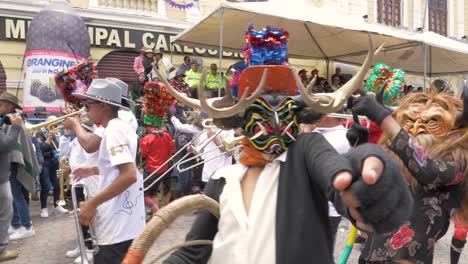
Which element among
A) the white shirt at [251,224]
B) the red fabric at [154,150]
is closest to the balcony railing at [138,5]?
the red fabric at [154,150]

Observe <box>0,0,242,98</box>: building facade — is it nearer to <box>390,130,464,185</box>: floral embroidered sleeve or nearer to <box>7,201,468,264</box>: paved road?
<box>7,201,468,264</box>: paved road

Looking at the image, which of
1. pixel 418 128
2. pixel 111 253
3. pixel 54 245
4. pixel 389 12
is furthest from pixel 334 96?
pixel 389 12

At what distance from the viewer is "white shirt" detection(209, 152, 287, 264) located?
1.84 m

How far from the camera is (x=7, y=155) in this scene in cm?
557

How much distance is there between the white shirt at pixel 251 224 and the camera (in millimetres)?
1844

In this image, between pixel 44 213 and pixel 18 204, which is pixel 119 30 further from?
pixel 18 204

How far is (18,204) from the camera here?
6719 millimetres

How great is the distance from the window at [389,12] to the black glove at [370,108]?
17175 mm

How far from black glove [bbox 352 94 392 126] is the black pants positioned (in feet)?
6.28

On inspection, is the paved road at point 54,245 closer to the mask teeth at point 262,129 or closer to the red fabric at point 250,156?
the red fabric at point 250,156

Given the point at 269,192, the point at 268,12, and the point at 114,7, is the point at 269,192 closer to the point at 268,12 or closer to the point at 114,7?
the point at 268,12

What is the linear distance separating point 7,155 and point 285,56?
4.47 m

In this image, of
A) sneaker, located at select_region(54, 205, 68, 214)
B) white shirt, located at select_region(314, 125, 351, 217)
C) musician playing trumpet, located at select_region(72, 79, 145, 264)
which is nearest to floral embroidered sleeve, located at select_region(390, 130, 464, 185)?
white shirt, located at select_region(314, 125, 351, 217)

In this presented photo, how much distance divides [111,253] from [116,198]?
1.25 feet
